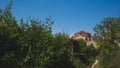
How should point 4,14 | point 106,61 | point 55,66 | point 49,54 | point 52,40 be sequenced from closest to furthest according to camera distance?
point 4,14, point 49,54, point 52,40, point 55,66, point 106,61

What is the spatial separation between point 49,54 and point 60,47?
383 cm

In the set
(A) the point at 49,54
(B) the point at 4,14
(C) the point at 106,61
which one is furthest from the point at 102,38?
(B) the point at 4,14

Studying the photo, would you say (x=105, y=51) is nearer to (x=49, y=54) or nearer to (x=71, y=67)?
(x=71, y=67)

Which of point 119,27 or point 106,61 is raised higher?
point 119,27

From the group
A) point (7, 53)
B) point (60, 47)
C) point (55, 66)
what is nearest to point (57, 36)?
point (60, 47)

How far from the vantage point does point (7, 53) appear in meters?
19.5

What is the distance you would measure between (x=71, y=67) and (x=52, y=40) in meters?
6.16

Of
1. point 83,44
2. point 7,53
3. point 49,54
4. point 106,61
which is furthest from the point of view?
point 83,44

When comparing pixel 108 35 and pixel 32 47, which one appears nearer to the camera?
pixel 32 47

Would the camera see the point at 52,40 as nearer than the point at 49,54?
No

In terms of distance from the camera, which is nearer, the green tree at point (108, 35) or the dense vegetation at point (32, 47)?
the dense vegetation at point (32, 47)

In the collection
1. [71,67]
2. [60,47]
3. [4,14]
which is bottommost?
[71,67]

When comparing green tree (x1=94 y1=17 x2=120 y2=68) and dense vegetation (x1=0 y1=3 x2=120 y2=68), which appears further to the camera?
green tree (x1=94 y1=17 x2=120 y2=68)

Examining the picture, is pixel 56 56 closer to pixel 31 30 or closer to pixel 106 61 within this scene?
pixel 31 30
